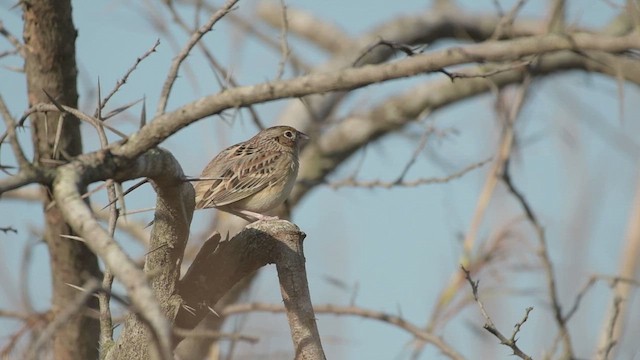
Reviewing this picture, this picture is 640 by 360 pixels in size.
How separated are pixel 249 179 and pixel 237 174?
0.36 ft

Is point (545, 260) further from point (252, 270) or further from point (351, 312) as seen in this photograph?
point (252, 270)

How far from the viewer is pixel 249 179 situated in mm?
7508

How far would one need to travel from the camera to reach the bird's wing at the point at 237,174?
23.9ft

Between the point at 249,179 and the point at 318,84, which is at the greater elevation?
the point at 249,179

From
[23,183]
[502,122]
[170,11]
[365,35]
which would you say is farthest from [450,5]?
[23,183]

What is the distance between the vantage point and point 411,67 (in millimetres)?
5414

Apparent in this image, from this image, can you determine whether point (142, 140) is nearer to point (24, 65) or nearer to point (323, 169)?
point (24, 65)

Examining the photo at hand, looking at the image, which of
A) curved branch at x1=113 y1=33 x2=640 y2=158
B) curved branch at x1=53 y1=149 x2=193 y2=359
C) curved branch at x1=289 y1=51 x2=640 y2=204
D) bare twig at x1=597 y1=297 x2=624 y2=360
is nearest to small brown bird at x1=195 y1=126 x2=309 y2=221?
curved branch at x1=113 y1=33 x2=640 y2=158

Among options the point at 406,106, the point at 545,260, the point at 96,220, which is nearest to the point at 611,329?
the point at 545,260

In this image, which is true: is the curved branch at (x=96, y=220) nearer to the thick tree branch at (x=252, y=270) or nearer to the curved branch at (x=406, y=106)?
the thick tree branch at (x=252, y=270)

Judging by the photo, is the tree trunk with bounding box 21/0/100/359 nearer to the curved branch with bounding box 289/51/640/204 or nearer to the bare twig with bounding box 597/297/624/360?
the bare twig with bounding box 597/297/624/360

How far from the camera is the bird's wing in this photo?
23.9 feet

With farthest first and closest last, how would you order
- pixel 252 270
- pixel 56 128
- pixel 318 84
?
1. pixel 56 128
2. pixel 318 84
3. pixel 252 270

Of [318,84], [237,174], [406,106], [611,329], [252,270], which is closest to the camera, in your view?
[252,270]
